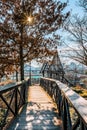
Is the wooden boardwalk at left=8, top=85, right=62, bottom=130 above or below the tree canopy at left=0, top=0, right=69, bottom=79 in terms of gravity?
below

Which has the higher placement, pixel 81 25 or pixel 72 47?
pixel 81 25

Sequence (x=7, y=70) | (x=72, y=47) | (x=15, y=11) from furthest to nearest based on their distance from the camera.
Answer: (x=72, y=47) < (x=7, y=70) < (x=15, y=11)

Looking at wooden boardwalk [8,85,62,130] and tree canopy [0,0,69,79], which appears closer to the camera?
wooden boardwalk [8,85,62,130]

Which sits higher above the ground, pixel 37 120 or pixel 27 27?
pixel 27 27

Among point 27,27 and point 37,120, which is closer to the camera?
point 37,120

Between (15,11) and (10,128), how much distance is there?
10.8 m

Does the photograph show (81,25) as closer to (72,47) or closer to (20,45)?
(72,47)

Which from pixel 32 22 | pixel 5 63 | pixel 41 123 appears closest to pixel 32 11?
pixel 32 22

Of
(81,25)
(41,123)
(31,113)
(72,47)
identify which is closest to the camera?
(41,123)

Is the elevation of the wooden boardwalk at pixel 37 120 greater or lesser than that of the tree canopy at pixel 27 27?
lesser

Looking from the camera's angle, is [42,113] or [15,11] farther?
[15,11]

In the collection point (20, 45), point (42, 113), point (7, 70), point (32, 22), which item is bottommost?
point (42, 113)

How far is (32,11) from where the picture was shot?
16.8m

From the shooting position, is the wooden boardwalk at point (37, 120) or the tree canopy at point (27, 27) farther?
the tree canopy at point (27, 27)
